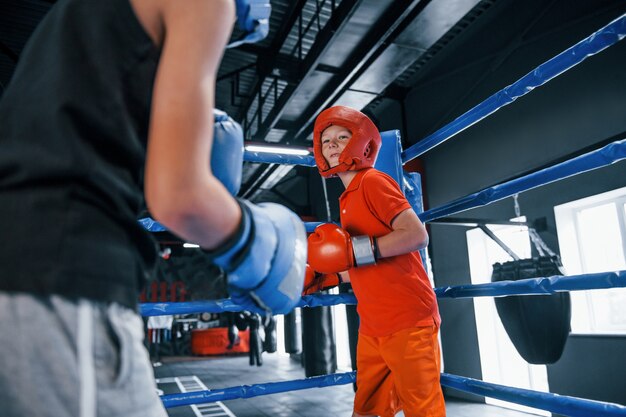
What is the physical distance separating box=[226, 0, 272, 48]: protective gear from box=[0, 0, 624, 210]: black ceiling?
2568 mm

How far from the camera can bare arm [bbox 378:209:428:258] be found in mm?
1334

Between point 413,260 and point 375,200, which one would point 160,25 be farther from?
point 413,260

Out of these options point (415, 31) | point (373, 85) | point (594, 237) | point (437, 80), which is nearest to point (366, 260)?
point (415, 31)

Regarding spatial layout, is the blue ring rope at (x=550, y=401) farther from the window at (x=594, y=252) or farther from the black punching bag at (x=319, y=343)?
the black punching bag at (x=319, y=343)

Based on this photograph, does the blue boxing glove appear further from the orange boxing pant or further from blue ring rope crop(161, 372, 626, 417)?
blue ring rope crop(161, 372, 626, 417)

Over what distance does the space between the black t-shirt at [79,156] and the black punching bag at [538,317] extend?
270 cm

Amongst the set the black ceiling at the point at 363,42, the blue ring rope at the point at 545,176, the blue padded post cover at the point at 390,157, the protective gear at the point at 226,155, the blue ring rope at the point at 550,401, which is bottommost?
the blue ring rope at the point at 550,401

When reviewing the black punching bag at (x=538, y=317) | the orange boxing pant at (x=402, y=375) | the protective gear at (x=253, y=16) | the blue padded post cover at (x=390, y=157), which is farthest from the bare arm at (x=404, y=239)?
the black punching bag at (x=538, y=317)

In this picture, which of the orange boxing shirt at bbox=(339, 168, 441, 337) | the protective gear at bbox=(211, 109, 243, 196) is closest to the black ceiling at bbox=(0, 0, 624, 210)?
the orange boxing shirt at bbox=(339, 168, 441, 337)

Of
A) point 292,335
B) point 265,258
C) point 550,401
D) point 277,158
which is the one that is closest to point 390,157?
point 277,158

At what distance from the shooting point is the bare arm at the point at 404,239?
1334 millimetres

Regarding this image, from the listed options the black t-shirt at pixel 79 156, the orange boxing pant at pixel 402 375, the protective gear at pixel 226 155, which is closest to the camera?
the black t-shirt at pixel 79 156

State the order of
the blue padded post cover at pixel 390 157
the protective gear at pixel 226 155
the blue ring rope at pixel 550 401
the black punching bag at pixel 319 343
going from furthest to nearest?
the black punching bag at pixel 319 343, the blue padded post cover at pixel 390 157, the blue ring rope at pixel 550 401, the protective gear at pixel 226 155

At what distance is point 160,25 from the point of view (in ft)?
1.94
